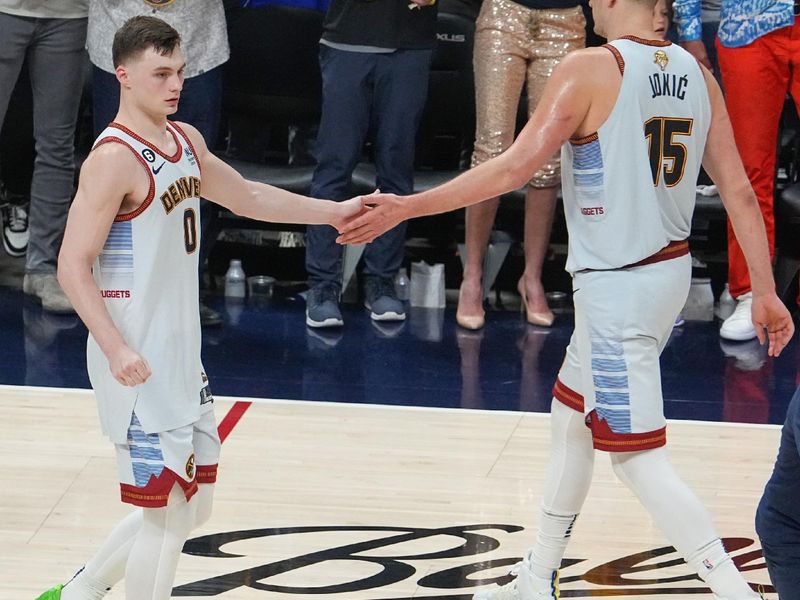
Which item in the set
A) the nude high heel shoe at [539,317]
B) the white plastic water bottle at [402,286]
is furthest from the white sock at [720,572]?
the white plastic water bottle at [402,286]

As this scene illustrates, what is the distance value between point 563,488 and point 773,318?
68 centimetres

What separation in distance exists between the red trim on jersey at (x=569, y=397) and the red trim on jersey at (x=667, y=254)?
15.3 inches

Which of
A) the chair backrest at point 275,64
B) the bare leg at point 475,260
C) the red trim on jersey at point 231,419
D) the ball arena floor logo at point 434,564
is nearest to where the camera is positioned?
the ball arena floor logo at point 434,564

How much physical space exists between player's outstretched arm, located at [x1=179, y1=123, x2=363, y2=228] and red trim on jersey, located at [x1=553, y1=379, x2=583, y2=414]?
2.41 ft

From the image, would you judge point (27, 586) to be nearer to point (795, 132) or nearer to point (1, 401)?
point (1, 401)

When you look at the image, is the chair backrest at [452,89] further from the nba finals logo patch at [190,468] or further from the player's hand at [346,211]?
the nba finals logo patch at [190,468]

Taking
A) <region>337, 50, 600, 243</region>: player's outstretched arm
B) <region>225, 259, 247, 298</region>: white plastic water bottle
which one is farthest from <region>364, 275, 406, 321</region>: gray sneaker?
<region>337, 50, 600, 243</region>: player's outstretched arm

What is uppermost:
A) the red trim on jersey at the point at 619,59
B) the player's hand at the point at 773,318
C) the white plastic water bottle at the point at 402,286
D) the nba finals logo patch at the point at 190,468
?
the red trim on jersey at the point at 619,59

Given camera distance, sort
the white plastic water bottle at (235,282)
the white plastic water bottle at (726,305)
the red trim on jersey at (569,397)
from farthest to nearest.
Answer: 1. the white plastic water bottle at (235,282)
2. the white plastic water bottle at (726,305)
3. the red trim on jersey at (569,397)

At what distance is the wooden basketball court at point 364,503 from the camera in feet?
12.4

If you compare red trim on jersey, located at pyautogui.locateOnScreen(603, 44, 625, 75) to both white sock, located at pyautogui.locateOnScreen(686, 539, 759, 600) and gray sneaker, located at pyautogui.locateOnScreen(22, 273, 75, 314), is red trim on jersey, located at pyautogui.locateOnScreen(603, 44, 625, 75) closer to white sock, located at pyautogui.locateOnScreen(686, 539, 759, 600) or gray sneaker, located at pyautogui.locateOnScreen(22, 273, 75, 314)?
white sock, located at pyautogui.locateOnScreen(686, 539, 759, 600)

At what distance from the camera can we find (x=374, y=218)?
149 inches

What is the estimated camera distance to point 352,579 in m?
3.76

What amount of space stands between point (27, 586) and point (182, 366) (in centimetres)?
89
